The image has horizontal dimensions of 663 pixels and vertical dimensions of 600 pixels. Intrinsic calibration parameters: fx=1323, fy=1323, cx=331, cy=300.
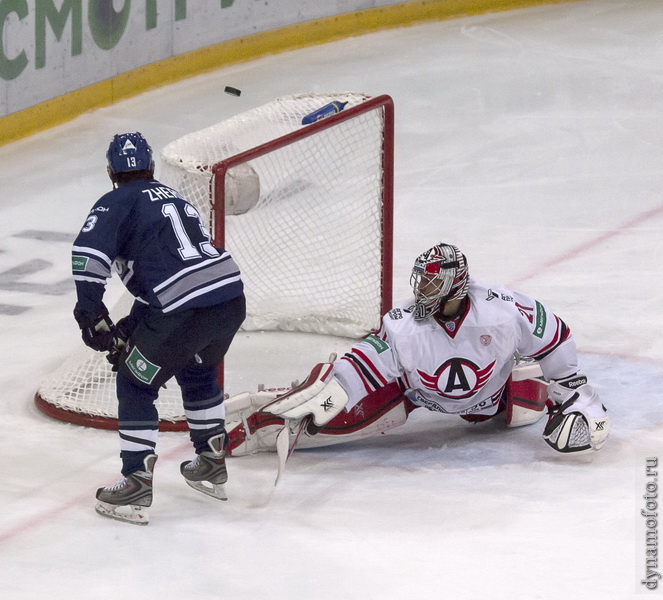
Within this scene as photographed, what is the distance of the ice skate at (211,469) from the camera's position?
3.82 m

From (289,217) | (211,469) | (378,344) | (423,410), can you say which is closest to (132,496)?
(211,469)

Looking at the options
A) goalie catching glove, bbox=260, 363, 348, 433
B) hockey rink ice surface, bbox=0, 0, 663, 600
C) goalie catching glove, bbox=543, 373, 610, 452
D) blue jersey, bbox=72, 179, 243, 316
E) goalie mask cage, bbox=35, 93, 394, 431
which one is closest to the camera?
hockey rink ice surface, bbox=0, 0, 663, 600

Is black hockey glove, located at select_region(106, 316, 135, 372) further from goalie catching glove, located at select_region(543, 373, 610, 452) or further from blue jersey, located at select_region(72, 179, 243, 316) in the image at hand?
goalie catching glove, located at select_region(543, 373, 610, 452)

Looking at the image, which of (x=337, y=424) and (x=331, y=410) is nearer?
(x=331, y=410)

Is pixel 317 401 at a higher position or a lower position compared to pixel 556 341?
lower

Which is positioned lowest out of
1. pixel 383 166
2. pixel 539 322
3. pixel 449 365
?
pixel 449 365

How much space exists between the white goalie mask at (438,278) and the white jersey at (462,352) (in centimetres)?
9

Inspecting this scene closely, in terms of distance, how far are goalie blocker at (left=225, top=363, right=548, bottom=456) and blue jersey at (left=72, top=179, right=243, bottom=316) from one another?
48cm

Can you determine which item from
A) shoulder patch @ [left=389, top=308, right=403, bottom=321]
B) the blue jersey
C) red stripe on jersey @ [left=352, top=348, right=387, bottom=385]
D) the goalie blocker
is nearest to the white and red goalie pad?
the goalie blocker

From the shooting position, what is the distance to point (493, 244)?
6.40 metres

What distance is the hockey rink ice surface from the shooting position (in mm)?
3453

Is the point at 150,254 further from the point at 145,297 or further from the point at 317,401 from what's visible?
the point at 317,401

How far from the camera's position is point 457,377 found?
4.03 m

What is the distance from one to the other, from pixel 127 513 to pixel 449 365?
105cm
